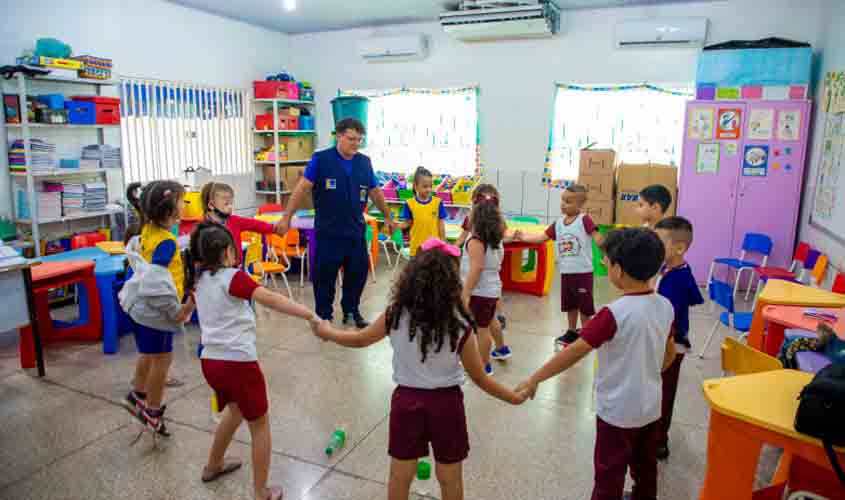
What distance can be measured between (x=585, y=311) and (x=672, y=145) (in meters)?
3.81

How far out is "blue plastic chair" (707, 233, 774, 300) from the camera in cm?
578

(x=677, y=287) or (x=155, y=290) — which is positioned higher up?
(x=677, y=287)

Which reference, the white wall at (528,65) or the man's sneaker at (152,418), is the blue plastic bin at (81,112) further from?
the man's sneaker at (152,418)

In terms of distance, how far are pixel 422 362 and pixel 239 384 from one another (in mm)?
868

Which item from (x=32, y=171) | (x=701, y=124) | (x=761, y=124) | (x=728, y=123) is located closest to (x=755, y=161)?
(x=761, y=124)

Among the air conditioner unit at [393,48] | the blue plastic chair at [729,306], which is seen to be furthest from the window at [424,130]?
the blue plastic chair at [729,306]

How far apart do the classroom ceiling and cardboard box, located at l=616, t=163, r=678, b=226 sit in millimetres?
2031

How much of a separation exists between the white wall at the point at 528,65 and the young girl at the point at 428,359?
239 inches

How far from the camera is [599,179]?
272 inches

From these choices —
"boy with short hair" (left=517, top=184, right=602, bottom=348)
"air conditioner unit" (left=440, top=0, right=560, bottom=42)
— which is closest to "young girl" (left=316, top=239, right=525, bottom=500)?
"boy with short hair" (left=517, top=184, right=602, bottom=348)

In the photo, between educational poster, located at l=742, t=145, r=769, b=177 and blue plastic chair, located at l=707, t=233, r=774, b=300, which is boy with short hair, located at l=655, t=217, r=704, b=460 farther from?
educational poster, located at l=742, t=145, r=769, b=177

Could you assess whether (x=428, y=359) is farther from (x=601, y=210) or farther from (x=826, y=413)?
(x=601, y=210)

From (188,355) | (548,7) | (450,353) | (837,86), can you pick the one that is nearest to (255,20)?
(548,7)

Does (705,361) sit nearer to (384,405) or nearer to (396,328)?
(384,405)
